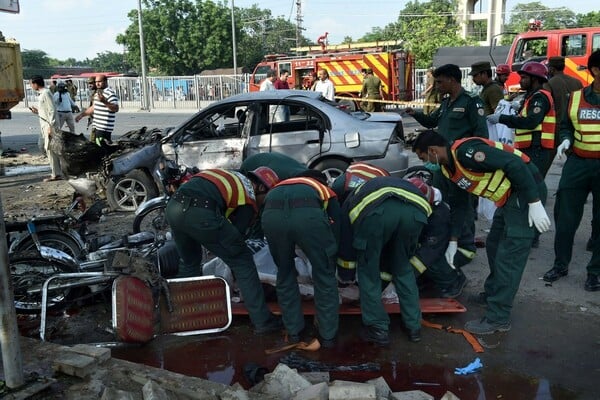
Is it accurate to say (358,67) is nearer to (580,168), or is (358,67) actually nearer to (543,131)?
(543,131)

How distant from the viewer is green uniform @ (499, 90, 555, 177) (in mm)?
5547

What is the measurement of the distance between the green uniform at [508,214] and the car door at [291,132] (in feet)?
11.3

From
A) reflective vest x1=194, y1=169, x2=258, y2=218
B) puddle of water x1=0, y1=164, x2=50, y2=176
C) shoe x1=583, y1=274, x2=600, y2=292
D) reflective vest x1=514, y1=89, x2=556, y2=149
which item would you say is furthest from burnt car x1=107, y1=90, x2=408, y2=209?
puddle of water x1=0, y1=164, x2=50, y2=176

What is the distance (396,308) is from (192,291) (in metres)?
1.64

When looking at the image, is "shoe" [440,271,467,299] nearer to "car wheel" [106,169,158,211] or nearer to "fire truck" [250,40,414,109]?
"car wheel" [106,169,158,211]

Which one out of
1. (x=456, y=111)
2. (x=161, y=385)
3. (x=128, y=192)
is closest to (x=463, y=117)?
(x=456, y=111)

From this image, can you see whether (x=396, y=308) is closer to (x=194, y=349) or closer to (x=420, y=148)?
(x=420, y=148)

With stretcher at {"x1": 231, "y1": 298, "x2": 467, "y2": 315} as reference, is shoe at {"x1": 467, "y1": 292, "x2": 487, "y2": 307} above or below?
below

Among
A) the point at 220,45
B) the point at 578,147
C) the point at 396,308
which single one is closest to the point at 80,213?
the point at 396,308

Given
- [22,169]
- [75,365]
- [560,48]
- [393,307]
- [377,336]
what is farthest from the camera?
[560,48]

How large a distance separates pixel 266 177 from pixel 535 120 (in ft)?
9.32

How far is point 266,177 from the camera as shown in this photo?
4.48 metres

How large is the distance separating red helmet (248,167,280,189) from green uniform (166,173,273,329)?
0.71 feet

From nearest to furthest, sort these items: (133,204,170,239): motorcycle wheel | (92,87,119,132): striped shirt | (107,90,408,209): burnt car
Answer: (133,204,170,239): motorcycle wheel < (107,90,408,209): burnt car < (92,87,119,132): striped shirt
